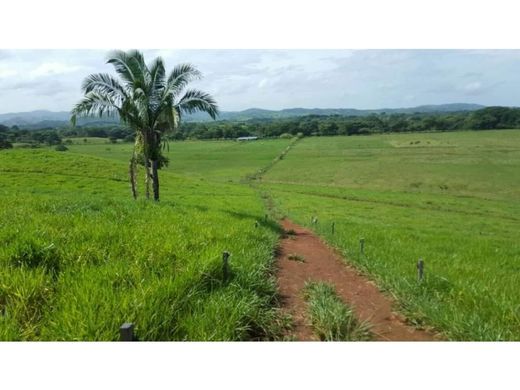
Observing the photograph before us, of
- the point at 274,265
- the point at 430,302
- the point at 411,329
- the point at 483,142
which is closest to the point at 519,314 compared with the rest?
the point at 430,302

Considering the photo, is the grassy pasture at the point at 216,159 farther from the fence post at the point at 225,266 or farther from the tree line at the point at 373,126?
the fence post at the point at 225,266

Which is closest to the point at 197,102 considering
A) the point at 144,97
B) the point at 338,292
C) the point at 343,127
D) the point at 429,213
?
the point at 144,97

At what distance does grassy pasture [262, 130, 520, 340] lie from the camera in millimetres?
6411

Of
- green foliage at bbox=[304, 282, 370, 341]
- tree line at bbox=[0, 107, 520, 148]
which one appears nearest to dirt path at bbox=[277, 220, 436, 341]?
green foliage at bbox=[304, 282, 370, 341]

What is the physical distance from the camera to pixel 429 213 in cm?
3353

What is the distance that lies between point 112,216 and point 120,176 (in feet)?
113

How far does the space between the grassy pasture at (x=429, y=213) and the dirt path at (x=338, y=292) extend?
0.96 ft

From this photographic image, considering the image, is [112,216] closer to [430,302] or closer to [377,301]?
[377,301]

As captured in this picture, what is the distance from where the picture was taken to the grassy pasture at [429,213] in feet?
21.0

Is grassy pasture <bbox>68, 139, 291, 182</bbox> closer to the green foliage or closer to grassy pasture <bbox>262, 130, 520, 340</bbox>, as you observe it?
grassy pasture <bbox>262, 130, 520, 340</bbox>

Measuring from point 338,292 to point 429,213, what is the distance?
95.7 ft

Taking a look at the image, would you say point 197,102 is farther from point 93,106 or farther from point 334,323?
point 334,323

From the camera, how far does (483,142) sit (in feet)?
298

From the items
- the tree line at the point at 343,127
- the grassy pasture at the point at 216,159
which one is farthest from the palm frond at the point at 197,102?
the tree line at the point at 343,127
